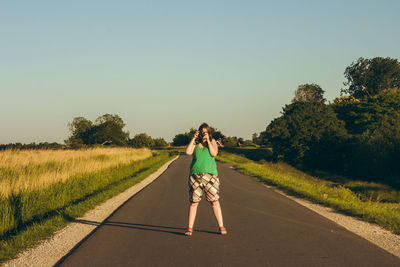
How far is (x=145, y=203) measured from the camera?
10.2 m

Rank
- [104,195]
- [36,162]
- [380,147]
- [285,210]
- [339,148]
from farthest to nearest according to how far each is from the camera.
Answer: [339,148]
[380,147]
[36,162]
[104,195]
[285,210]

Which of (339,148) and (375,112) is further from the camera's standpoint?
(375,112)

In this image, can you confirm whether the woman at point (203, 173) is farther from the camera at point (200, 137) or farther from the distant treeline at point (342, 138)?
the distant treeline at point (342, 138)

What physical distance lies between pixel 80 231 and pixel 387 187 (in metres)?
27.3

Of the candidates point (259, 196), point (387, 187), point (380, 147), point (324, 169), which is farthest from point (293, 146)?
point (259, 196)

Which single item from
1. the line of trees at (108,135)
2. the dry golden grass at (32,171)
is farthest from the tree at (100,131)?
the dry golden grass at (32,171)

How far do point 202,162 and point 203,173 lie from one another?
0.66 ft

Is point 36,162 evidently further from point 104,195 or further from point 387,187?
point 387,187

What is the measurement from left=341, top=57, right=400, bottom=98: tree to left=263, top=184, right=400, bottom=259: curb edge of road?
77.5 metres

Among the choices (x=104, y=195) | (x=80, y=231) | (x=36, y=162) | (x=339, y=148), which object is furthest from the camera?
(x=339, y=148)

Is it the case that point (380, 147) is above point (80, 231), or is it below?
above

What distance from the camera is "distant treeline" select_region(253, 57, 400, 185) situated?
31.1m

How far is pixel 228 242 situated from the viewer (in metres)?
5.83

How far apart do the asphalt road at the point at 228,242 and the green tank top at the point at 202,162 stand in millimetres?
1213
